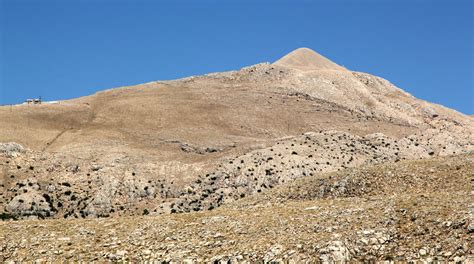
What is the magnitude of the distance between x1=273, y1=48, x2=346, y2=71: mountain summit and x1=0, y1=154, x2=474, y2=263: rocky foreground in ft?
467

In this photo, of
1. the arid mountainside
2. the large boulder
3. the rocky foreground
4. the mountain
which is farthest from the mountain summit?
the rocky foreground

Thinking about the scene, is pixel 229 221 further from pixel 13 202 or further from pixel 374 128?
pixel 374 128

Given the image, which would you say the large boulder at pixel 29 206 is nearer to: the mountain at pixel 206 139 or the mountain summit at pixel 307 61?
the mountain at pixel 206 139

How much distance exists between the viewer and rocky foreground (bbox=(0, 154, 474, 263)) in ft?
68.3

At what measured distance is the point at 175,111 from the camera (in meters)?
115

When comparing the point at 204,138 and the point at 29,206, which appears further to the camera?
Result: the point at 204,138

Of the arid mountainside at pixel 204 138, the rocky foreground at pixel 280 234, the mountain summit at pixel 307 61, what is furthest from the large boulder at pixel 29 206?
the mountain summit at pixel 307 61

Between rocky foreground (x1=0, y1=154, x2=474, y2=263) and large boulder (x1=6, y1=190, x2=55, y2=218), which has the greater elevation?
large boulder (x1=6, y1=190, x2=55, y2=218)

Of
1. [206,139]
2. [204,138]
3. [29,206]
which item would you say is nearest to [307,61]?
[204,138]

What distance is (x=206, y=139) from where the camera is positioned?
9925 centimetres

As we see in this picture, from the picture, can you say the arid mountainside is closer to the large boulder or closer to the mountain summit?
the large boulder

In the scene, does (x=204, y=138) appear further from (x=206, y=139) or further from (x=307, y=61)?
(x=307, y=61)

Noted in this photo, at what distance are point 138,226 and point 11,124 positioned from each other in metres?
84.6

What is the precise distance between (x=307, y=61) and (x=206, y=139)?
305 ft
